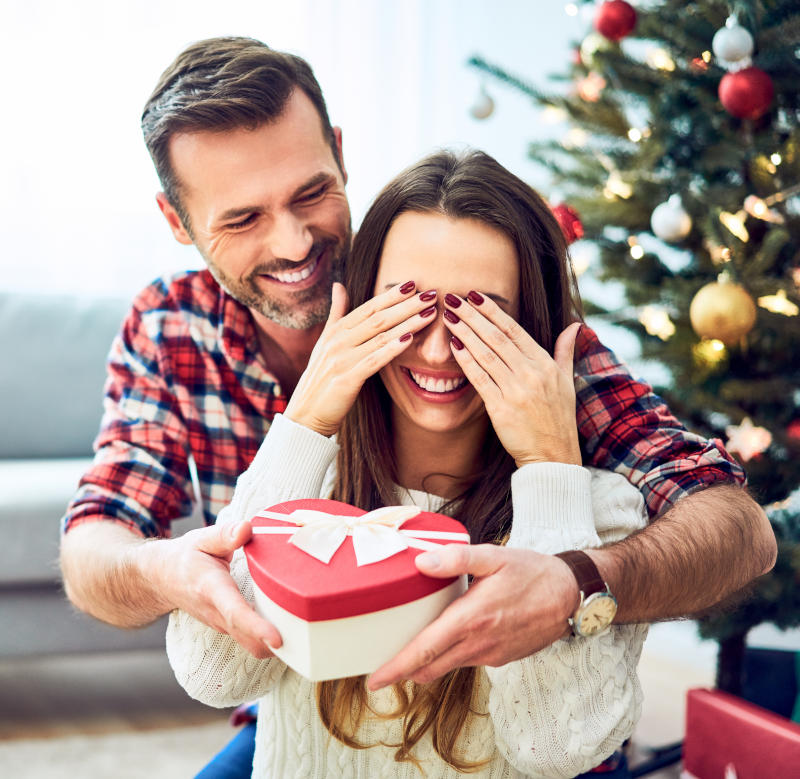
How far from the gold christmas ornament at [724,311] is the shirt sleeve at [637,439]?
49cm

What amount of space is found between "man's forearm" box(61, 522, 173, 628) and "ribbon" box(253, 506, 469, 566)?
0.84 ft

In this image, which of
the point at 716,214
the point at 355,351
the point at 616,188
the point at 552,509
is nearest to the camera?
the point at 552,509

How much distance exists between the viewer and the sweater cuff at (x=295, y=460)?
109cm

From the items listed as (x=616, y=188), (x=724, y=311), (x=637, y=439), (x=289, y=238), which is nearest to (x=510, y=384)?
(x=637, y=439)

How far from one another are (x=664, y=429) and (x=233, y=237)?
0.85m

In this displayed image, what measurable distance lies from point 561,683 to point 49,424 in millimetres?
2291

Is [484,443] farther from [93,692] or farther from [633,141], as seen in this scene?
[93,692]

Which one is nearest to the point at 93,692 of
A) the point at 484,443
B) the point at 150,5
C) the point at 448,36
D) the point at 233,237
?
the point at 233,237

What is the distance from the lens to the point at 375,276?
47.7 inches

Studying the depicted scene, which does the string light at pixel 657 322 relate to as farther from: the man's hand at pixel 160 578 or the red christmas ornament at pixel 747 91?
the man's hand at pixel 160 578

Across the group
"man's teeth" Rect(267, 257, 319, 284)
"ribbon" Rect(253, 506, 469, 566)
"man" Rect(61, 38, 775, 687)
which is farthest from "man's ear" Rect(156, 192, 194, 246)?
"ribbon" Rect(253, 506, 469, 566)

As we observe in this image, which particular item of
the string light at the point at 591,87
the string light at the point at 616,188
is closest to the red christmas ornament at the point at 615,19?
the string light at the point at 591,87

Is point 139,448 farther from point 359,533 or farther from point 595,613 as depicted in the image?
point 595,613

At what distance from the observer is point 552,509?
1.03 metres
